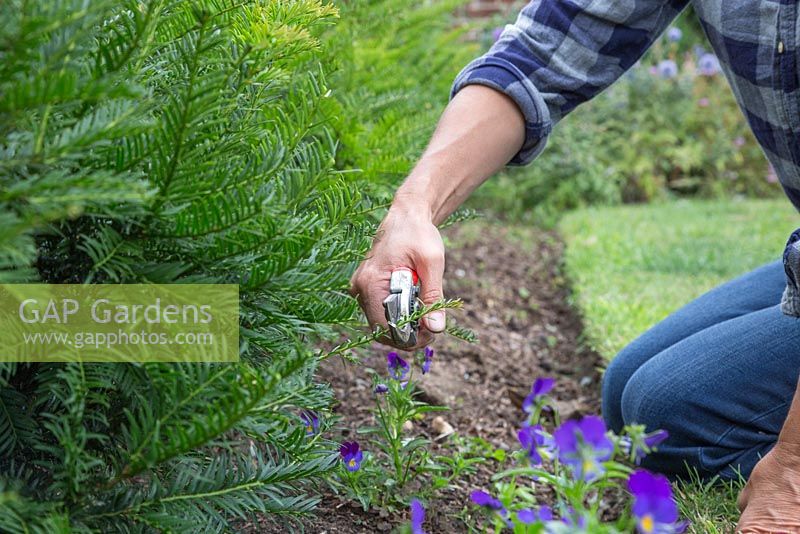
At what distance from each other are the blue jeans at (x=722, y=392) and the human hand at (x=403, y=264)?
2.89ft

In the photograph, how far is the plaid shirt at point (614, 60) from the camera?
1663 millimetres

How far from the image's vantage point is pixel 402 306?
4.33ft

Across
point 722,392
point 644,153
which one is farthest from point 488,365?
point 644,153

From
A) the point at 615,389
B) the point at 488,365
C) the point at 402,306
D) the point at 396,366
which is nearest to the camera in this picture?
the point at 402,306

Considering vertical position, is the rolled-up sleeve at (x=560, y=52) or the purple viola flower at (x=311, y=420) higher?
the rolled-up sleeve at (x=560, y=52)

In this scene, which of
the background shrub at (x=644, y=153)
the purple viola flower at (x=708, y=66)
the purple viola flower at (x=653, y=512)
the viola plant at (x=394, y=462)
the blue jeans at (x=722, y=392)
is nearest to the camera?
the purple viola flower at (x=653, y=512)

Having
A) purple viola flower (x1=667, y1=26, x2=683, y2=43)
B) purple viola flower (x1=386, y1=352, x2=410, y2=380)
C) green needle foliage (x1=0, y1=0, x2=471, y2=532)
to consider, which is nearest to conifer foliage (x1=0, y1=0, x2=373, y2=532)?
green needle foliage (x1=0, y1=0, x2=471, y2=532)

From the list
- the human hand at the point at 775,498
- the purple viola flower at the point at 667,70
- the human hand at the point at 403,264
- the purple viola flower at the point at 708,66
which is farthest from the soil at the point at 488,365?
the purple viola flower at the point at 708,66

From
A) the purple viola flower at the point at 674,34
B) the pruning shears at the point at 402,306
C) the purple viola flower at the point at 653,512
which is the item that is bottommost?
the purple viola flower at the point at 674,34

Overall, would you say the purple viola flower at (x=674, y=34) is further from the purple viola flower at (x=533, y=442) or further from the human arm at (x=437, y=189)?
the purple viola flower at (x=533, y=442)

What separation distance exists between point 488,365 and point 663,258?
1519mm

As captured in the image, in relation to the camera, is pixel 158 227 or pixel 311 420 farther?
pixel 311 420

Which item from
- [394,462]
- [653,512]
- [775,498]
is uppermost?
[653,512]

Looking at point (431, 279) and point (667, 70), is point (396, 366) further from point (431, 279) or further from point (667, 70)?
point (667, 70)
